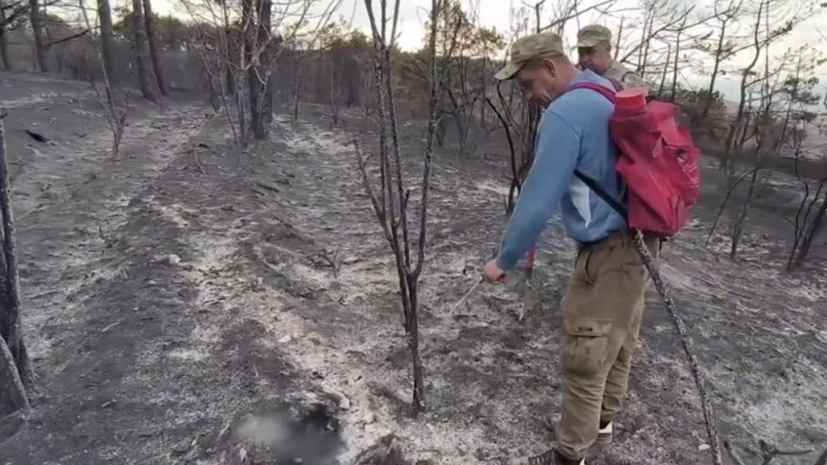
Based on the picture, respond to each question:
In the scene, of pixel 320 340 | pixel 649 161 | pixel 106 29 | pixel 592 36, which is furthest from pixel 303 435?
pixel 106 29

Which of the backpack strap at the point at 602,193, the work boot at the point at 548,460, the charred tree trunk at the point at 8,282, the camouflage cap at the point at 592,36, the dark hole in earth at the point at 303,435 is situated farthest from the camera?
the camouflage cap at the point at 592,36

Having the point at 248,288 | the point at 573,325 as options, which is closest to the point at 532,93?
the point at 573,325

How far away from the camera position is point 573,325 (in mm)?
1889

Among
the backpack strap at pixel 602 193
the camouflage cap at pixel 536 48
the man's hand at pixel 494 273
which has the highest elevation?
the camouflage cap at pixel 536 48

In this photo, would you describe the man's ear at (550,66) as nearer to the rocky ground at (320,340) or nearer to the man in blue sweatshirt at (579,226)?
the man in blue sweatshirt at (579,226)

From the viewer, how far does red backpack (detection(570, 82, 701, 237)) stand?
61.1 inches

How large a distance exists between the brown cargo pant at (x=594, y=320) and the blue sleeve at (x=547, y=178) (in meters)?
0.29

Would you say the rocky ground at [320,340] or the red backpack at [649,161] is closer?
the red backpack at [649,161]

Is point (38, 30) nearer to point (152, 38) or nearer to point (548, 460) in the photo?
point (152, 38)

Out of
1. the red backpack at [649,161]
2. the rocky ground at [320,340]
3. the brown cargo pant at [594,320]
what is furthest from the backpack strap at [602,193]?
the rocky ground at [320,340]

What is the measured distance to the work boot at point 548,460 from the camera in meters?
2.04

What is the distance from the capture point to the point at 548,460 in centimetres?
218

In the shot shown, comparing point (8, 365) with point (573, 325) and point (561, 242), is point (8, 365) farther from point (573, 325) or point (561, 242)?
point (561, 242)

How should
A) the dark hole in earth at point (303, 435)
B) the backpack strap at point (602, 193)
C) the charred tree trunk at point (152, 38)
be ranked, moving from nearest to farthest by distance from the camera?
the backpack strap at point (602, 193) → the dark hole in earth at point (303, 435) → the charred tree trunk at point (152, 38)
